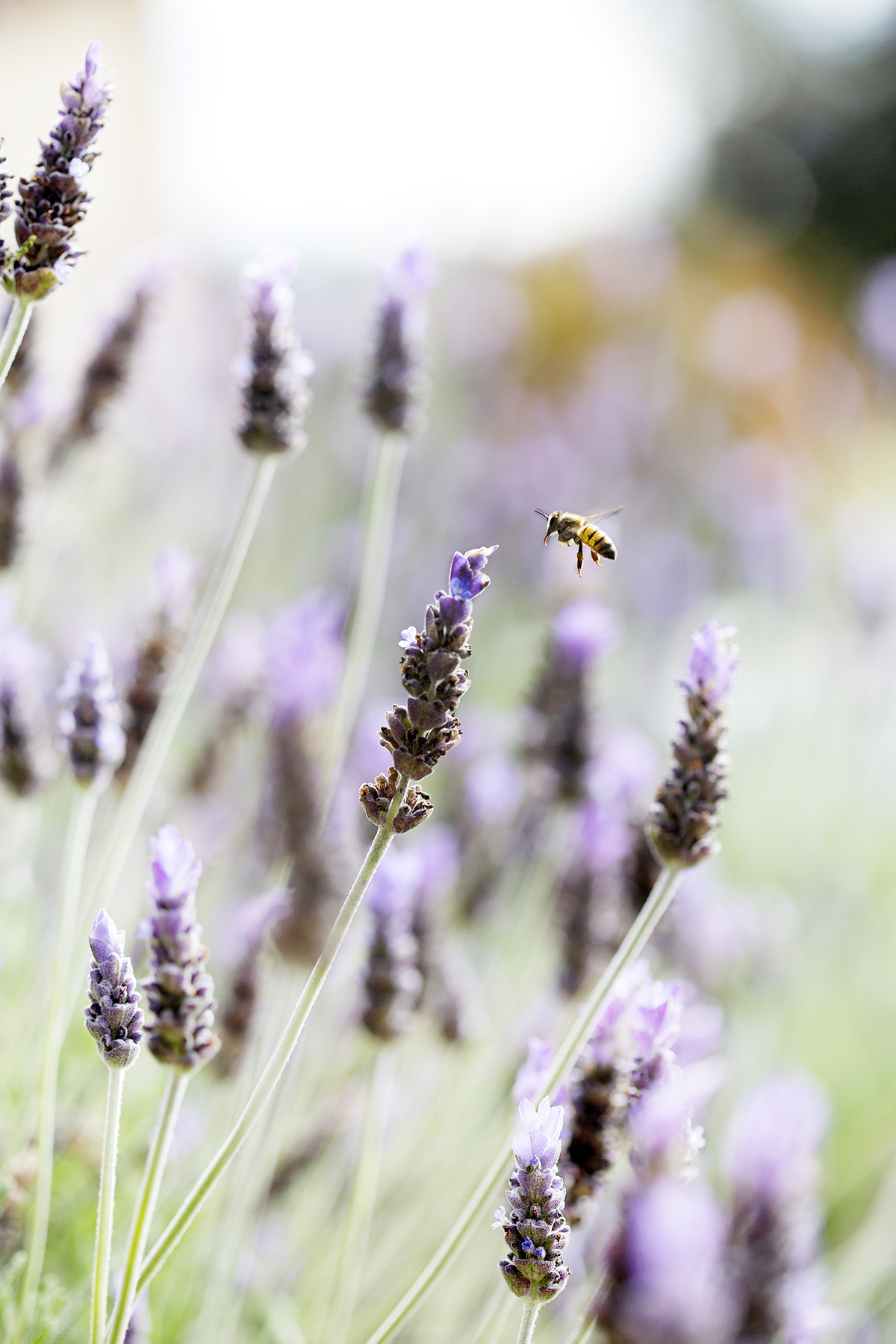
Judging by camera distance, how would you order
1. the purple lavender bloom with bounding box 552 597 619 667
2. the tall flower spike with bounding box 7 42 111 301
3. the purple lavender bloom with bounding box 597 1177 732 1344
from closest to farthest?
the purple lavender bloom with bounding box 597 1177 732 1344
the tall flower spike with bounding box 7 42 111 301
the purple lavender bloom with bounding box 552 597 619 667

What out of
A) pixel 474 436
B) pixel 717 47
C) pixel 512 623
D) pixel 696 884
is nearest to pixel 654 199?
pixel 717 47

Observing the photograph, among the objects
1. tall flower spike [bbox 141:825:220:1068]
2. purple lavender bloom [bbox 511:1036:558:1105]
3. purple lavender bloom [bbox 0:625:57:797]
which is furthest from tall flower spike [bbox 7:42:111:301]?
purple lavender bloom [bbox 511:1036:558:1105]

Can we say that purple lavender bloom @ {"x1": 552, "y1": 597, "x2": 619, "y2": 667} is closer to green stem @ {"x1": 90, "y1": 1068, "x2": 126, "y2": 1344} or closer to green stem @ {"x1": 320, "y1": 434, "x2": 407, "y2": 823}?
green stem @ {"x1": 320, "y1": 434, "x2": 407, "y2": 823}

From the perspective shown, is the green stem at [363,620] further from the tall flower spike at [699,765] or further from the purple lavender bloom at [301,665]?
the tall flower spike at [699,765]

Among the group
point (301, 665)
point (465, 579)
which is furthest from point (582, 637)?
point (465, 579)

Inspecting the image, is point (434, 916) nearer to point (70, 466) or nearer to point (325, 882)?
point (325, 882)

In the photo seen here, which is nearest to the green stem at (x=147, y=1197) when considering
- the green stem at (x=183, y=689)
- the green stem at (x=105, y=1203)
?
the green stem at (x=105, y=1203)
